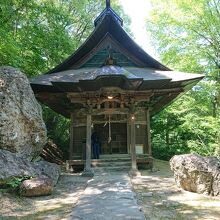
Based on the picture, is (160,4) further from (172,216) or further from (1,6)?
(172,216)

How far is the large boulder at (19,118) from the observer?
836 cm

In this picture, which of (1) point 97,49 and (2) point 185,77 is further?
(1) point 97,49

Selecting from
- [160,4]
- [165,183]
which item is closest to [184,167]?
[165,183]

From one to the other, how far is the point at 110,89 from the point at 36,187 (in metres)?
5.12

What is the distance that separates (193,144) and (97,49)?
6836mm

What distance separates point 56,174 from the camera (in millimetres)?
9297

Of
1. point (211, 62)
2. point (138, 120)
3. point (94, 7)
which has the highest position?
point (94, 7)

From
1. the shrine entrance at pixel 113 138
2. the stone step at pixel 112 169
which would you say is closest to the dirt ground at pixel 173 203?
the stone step at pixel 112 169

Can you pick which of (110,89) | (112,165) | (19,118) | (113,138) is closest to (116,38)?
(110,89)

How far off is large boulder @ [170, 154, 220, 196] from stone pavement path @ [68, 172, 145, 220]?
4.78ft

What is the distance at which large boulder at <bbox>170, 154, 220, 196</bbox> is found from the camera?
22.3 feet

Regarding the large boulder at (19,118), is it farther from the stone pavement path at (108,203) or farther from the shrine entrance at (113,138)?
the shrine entrance at (113,138)

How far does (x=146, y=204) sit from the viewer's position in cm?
621

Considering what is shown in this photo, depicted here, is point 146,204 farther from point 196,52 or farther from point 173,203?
point 196,52
